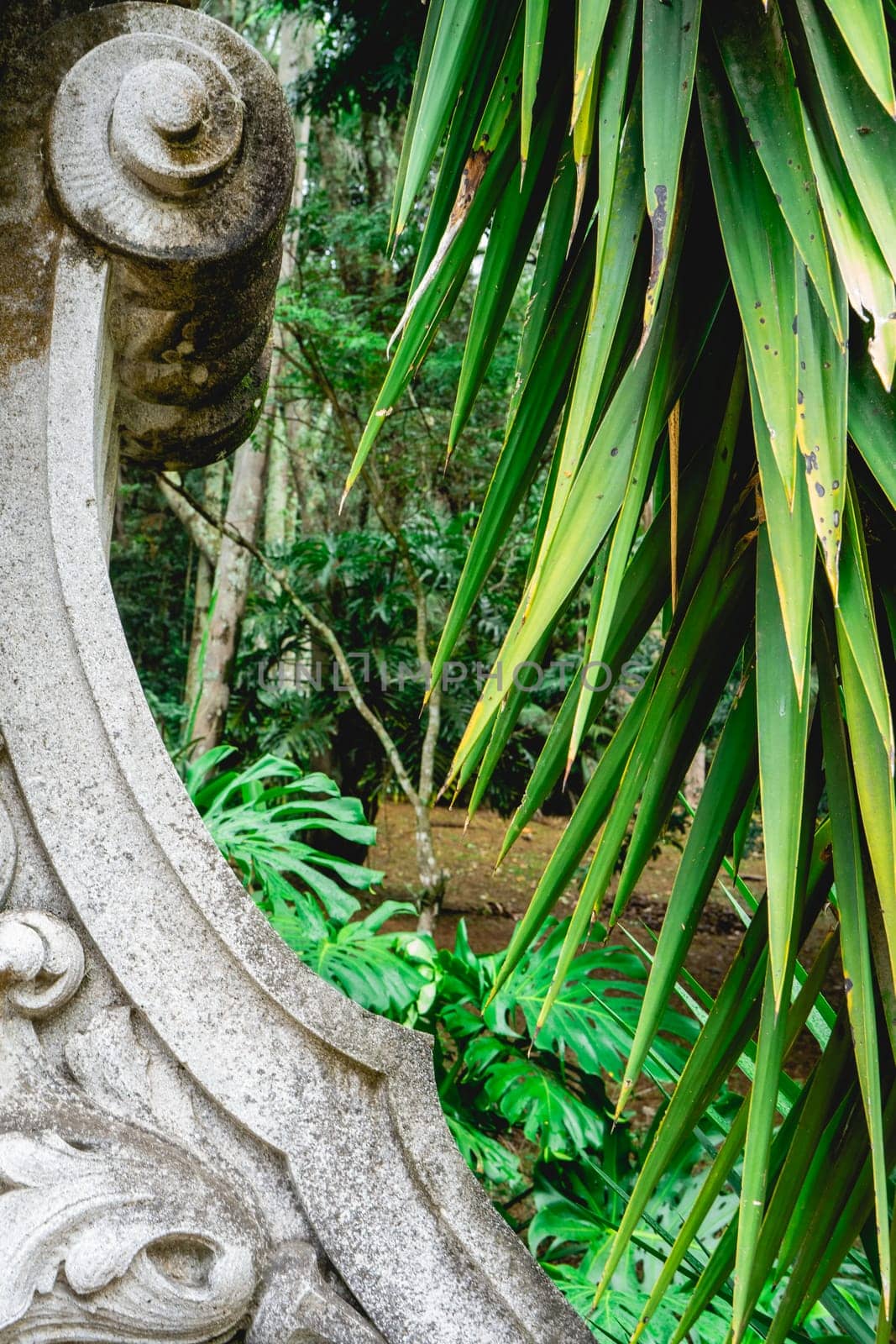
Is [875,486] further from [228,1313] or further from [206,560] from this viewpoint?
[206,560]

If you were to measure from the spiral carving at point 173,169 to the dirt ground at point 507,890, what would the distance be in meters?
4.21

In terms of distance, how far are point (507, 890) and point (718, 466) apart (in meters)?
6.90

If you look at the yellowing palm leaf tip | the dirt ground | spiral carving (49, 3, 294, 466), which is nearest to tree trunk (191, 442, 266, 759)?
the dirt ground

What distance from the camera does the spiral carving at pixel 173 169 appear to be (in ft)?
4.10

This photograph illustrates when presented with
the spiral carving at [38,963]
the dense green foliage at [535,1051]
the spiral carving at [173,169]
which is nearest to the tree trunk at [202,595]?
the dense green foliage at [535,1051]

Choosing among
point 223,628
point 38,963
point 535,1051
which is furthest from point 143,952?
point 223,628

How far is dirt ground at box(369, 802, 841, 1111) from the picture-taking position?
6.21 m

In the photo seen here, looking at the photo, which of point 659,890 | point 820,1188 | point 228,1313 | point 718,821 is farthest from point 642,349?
point 659,890

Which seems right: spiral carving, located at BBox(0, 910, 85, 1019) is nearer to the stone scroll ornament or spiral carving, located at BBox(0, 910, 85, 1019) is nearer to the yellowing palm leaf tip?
the stone scroll ornament

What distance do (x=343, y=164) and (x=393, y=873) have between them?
674 cm

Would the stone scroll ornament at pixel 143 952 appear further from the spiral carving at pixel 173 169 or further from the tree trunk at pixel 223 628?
the tree trunk at pixel 223 628

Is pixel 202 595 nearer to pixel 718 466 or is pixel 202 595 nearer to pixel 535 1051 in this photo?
pixel 535 1051

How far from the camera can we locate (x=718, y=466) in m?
1.11

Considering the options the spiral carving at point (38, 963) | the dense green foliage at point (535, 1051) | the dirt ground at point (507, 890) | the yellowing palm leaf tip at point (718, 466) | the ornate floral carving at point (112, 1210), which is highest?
the yellowing palm leaf tip at point (718, 466)
